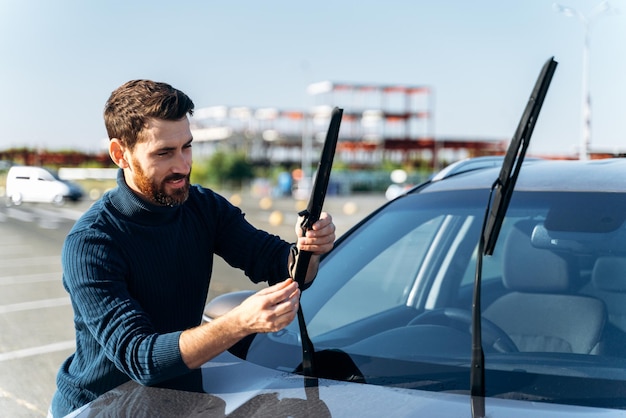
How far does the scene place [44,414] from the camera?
4.39m

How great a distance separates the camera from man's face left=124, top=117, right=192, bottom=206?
209 centimetres

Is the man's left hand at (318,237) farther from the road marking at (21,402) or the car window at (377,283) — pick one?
the road marking at (21,402)

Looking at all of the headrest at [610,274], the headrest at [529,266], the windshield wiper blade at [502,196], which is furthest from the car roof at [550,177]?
the windshield wiper blade at [502,196]

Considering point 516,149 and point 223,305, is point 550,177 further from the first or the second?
point 223,305

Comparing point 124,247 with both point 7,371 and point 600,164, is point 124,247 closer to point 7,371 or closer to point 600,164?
point 600,164

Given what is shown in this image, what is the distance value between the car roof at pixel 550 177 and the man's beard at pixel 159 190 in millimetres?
1125

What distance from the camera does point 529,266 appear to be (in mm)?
3066

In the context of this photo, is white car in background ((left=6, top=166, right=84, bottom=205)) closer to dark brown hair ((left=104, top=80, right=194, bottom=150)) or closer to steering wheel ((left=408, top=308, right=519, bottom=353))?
dark brown hair ((left=104, top=80, right=194, bottom=150))

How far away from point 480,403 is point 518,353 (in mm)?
521

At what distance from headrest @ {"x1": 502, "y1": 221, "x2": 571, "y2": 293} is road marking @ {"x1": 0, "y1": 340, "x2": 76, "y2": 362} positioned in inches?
162

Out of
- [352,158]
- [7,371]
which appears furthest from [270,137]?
[7,371]

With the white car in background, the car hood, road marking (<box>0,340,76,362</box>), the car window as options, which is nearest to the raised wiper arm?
the car hood

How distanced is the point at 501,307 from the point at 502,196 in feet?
4.12

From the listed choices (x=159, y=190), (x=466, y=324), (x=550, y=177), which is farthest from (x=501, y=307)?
(x=159, y=190)
